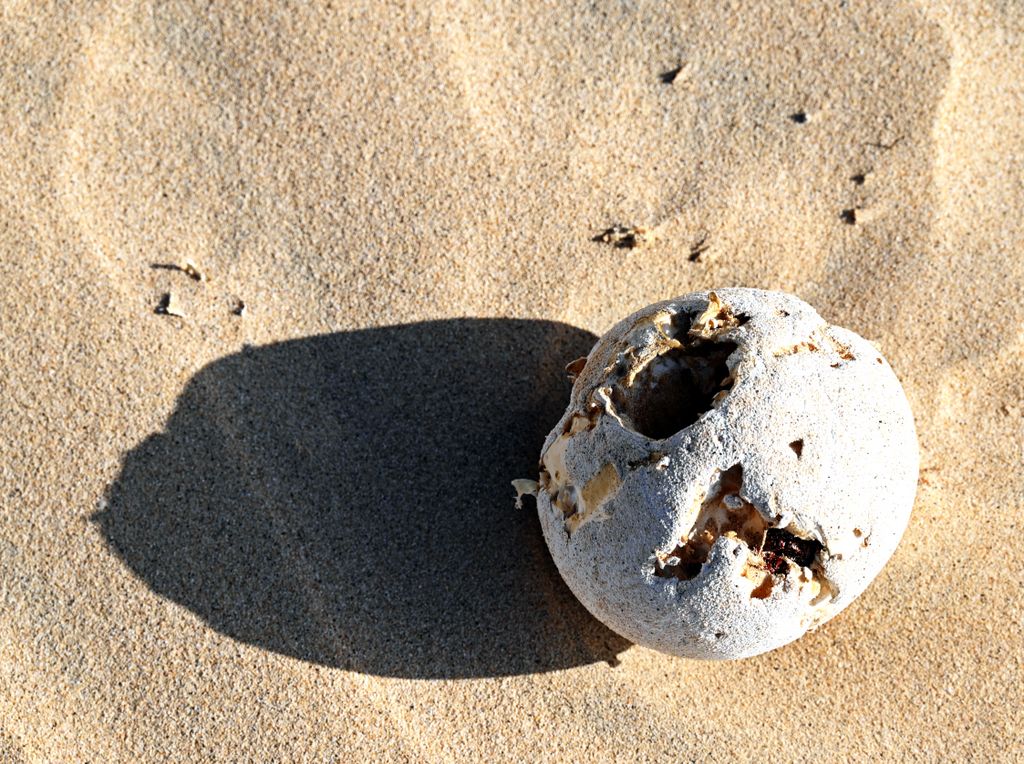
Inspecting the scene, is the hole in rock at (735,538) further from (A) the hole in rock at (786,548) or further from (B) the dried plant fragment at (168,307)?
(B) the dried plant fragment at (168,307)

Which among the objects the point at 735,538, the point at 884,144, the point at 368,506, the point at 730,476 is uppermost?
the point at 884,144

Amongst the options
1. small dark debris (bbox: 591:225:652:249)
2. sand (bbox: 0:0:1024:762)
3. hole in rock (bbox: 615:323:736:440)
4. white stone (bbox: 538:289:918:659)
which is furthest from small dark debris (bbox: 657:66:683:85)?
hole in rock (bbox: 615:323:736:440)

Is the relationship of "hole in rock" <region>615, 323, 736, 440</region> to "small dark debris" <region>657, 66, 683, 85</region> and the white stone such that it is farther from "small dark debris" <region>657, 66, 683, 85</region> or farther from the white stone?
"small dark debris" <region>657, 66, 683, 85</region>

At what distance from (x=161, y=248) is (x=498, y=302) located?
1.07 m

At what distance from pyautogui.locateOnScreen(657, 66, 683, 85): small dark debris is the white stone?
40.7 inches

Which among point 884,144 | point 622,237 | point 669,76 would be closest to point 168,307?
point 622,237

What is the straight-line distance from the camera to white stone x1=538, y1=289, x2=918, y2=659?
73.0 inches

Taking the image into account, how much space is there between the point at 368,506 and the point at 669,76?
1685 millimetres

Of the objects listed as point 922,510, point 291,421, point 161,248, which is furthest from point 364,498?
point 922,510

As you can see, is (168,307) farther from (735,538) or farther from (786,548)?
(786,548)

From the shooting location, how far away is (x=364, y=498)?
2.60 metres

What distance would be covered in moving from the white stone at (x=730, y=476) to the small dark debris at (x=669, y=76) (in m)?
1.03

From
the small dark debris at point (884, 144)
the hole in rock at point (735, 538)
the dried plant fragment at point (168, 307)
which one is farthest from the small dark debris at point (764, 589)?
the dried plant fragment at point (168, 307)

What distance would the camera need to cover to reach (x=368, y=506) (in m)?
2.60
